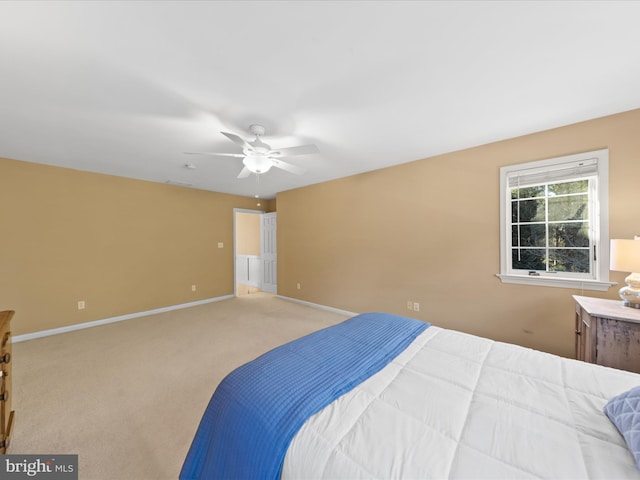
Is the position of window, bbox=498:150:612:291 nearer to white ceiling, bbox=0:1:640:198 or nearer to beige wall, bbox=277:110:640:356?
beige wall, bbox=277:110:640:356

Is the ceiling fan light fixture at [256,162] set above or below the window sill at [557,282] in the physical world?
above

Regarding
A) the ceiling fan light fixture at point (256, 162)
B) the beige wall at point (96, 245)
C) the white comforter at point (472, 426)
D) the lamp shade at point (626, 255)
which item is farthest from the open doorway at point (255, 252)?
the lamp shade at point (626, 255)

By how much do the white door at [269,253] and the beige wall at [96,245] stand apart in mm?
1115

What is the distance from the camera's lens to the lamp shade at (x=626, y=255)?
171 cm

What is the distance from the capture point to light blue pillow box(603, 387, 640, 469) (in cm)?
72

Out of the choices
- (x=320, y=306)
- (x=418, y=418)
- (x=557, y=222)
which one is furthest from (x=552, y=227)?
(x=320, y=306)

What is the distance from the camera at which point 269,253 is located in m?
5.81

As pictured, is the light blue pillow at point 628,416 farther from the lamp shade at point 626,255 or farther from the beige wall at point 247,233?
the beige wall at point 247,233

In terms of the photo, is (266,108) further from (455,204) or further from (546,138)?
(546,138)

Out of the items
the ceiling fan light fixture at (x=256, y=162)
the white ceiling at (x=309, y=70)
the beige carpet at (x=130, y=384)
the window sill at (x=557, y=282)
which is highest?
the white ceiling at (x=309, y=70)

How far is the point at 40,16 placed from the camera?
122 centimetres

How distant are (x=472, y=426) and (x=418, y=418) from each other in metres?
0.19

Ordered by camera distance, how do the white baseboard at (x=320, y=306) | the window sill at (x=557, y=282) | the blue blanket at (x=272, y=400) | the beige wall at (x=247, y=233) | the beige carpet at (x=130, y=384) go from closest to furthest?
the blue blanket at (x=272, y=400) → the beige carpet at (x=130, y=384) → the window sill at (x=557, y=282) → the white baseboard at (x=320, y=306) → the beige wall at (x=247, y=233)

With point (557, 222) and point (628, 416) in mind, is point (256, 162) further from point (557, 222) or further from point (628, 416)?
point (557, 222)
